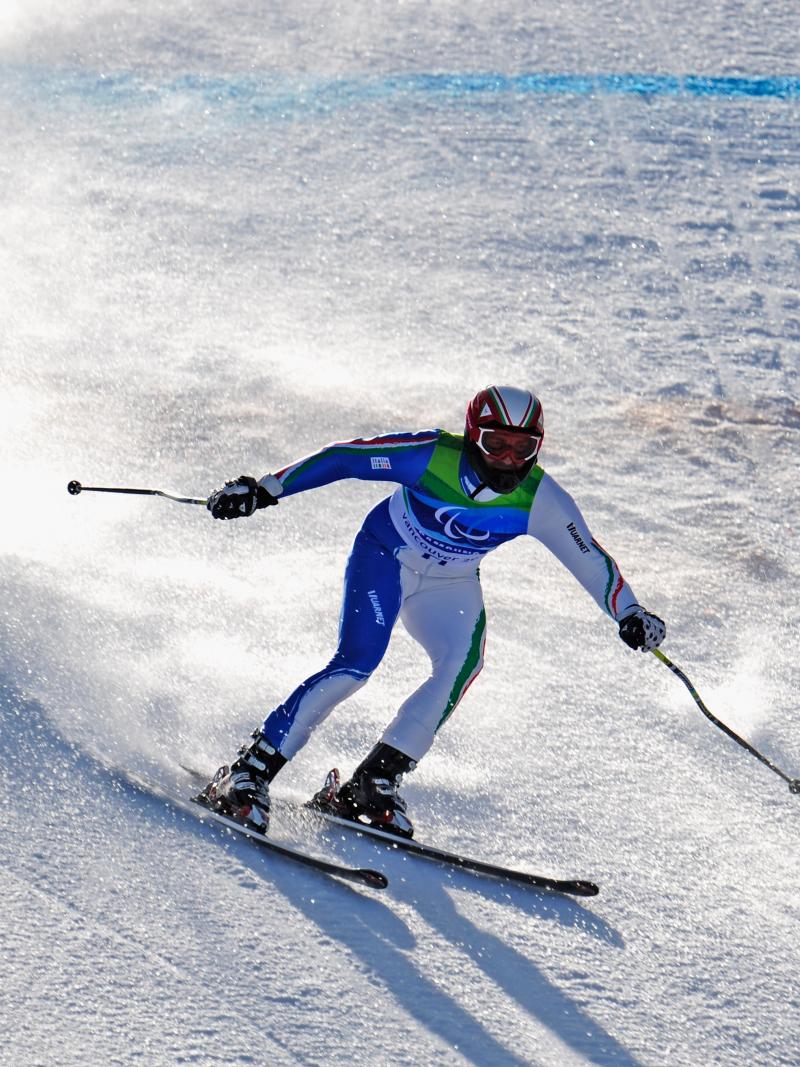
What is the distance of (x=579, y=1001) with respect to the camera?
4.20 m

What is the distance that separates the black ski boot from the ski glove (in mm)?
1326

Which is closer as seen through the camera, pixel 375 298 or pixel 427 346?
pixel 427 346

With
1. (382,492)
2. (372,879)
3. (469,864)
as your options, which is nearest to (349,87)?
(382,492)

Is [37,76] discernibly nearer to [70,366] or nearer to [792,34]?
[70,366]

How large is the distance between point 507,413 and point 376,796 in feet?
4.83

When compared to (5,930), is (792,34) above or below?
above

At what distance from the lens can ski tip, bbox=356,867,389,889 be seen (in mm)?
4512

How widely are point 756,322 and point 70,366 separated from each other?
18.7 ft

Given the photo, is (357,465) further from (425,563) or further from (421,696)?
(421,696)

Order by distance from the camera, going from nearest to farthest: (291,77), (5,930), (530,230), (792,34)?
1. (5,930)
2. (530,230)
3. (291,77)
4. (792,34)

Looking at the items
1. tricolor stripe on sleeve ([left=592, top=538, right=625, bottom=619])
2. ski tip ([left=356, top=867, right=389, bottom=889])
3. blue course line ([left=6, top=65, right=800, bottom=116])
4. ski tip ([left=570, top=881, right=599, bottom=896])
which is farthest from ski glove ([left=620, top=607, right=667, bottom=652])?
blue course line ([left=6, top=65, right=800, bottom=116])

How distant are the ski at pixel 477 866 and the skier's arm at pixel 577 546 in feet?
3.22

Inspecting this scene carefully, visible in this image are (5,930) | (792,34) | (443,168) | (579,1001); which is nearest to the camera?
(5,930)

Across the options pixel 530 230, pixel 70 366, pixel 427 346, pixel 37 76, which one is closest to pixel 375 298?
pixel 427 346
